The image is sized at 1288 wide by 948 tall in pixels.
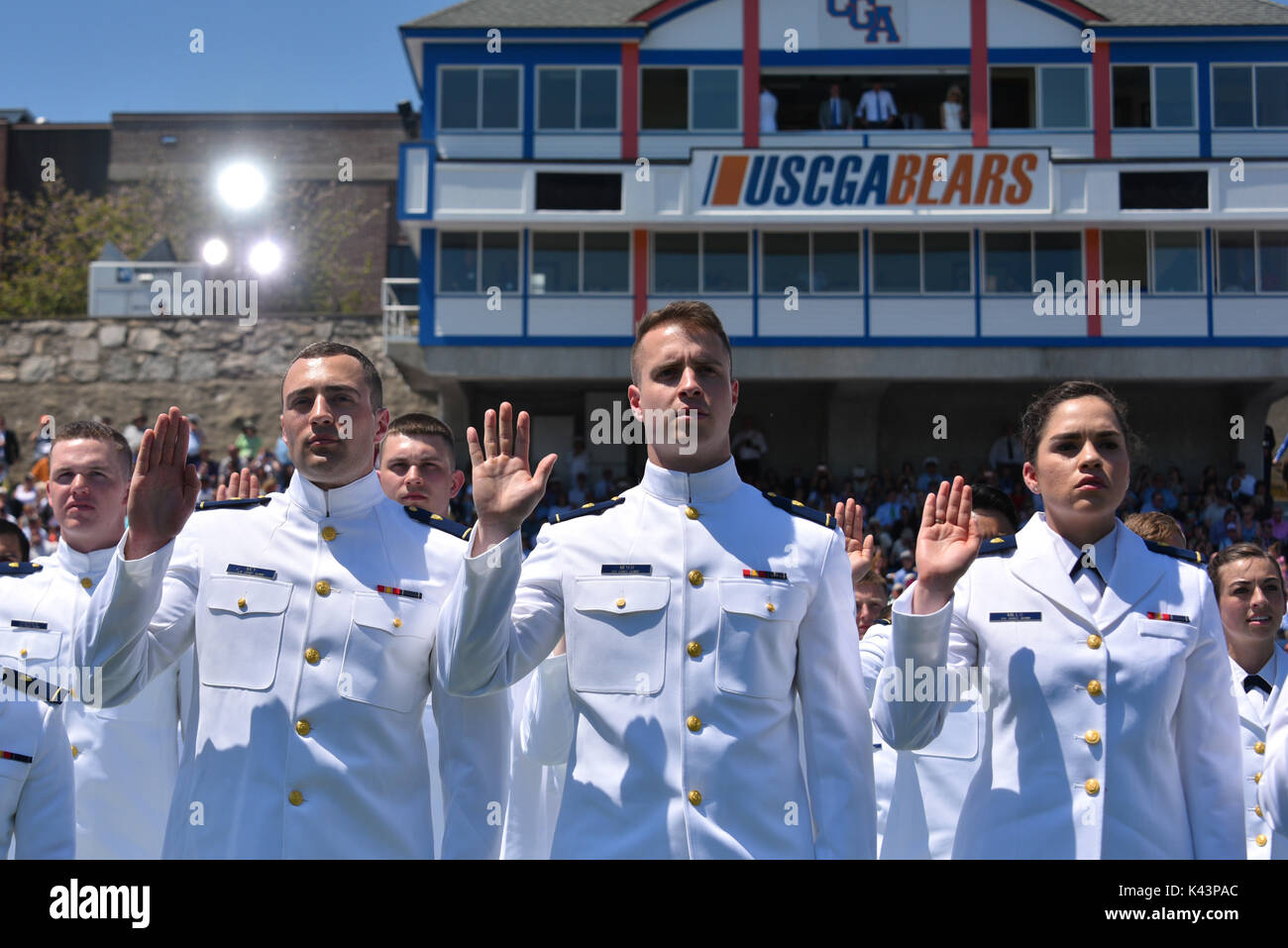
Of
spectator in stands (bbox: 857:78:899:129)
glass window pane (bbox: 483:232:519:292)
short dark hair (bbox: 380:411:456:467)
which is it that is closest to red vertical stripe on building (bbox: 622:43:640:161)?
glass window pane (bbox: 483:232:519:292)

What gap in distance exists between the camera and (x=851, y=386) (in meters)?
29.7

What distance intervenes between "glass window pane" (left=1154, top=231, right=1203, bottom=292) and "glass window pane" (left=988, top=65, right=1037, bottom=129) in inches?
148

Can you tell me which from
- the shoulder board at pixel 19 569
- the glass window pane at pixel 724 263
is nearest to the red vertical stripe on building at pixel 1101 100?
the glass window pane at pixel 724 263

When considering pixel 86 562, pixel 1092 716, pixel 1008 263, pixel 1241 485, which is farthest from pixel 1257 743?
pixel 1008 263

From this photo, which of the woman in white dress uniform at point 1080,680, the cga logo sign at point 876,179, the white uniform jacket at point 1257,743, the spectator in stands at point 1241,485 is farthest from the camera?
the cga logo sign at point 876,179

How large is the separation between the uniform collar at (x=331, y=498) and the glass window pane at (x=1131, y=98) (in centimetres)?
2865

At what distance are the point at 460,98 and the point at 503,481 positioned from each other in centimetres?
2757

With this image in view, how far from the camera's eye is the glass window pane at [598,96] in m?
30.0

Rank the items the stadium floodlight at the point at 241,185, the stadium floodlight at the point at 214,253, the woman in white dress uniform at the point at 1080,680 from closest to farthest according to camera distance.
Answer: the woman in white dress uniform at the point at 1080,680
the stadium floodlight at the point at 214,253
the stadium floodlight at the point at 241,185

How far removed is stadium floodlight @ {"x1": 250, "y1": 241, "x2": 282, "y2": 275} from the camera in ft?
130

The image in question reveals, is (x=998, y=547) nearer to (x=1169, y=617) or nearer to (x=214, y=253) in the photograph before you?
(x=1169, y=617)

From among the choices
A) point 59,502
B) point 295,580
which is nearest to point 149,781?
point 59,502

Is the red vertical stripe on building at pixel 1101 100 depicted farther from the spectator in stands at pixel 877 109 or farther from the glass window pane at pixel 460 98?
the glass window pane at pixel 460 98

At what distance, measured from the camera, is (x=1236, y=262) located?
29188 mm
